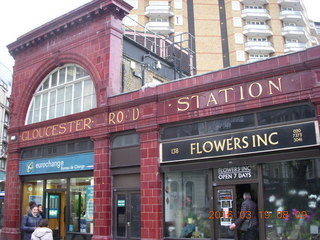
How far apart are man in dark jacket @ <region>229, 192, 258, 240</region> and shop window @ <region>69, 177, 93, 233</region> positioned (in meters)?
6.24

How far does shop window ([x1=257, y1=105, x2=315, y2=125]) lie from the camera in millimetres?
9414

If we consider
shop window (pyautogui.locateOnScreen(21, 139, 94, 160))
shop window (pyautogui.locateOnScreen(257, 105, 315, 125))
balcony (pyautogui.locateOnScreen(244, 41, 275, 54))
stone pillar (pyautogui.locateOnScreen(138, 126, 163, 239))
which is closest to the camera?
shop window (pyautogui.locateOnScreen(257, 105, 315, 125))

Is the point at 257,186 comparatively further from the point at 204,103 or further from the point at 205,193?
the point at 204,103

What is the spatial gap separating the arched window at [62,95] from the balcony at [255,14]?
3557 centimetres

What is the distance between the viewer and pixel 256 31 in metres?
45.7

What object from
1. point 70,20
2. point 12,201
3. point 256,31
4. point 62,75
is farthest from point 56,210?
point 256,31

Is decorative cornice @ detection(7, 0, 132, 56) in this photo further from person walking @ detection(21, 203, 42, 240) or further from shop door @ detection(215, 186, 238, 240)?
person walking @ detection(21, 203, 42, 240)

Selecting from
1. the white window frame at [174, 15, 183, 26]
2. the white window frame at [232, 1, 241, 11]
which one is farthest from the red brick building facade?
the white window frame at [232, 1, 241, 11]

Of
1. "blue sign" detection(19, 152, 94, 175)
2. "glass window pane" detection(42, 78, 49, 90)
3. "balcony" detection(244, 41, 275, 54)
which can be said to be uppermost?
"balcony" detection(244, 41, 275, 54)

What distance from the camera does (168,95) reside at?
38.9 feet

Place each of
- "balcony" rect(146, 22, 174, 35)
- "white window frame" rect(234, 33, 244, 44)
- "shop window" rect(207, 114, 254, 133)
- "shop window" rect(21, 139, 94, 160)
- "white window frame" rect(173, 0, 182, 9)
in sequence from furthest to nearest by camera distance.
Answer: "white window frame" rect(173, 0, 182, 9) → "white window frame" rect(234, 33, 244, 44) → "balcony" rect(146, 22, 174, 35) → "shop window" rect(21, 139, 94, 160) → "shop window" rect(207, 114, 254, 133)

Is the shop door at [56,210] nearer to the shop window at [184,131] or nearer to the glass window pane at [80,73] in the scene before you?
the glass window pane at [80,73]

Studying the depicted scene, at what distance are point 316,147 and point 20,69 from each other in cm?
1422

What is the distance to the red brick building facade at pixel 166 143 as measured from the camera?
31.4ft
